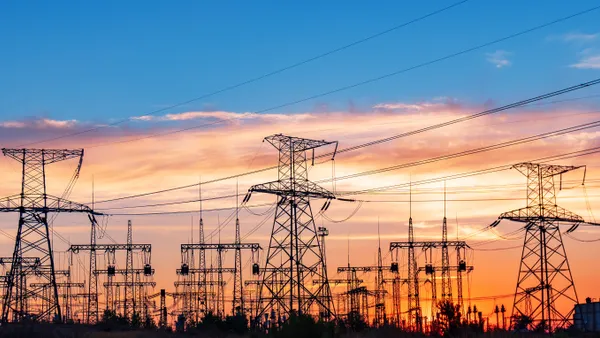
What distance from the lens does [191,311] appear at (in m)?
151

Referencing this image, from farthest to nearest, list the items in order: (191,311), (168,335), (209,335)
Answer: (191,311) → (209,335) → (168,335)

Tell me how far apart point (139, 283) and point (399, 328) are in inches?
4720

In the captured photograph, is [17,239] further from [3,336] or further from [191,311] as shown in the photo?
[191,311]

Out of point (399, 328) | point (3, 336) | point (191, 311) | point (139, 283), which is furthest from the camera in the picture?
point (139, 283)

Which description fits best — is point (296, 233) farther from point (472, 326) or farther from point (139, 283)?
point (139, 283)

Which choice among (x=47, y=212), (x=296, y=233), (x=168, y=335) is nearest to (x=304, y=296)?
(x=296, y=233)

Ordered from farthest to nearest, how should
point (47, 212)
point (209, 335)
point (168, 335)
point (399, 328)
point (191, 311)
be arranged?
point (191, 311)
point (47, 212)
point (209, 335)
point (168, 335)
point (399, 328)

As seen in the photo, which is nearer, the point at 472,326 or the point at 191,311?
the point at 472,326

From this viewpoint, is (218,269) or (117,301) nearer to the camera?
(218,269)

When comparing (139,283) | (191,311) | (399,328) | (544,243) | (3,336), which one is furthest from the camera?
(139,283)

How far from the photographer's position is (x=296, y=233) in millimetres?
74125

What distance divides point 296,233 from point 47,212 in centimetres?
2123

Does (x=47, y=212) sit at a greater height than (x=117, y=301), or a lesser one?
greater

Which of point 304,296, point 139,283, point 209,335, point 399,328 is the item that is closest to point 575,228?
point 304,296
